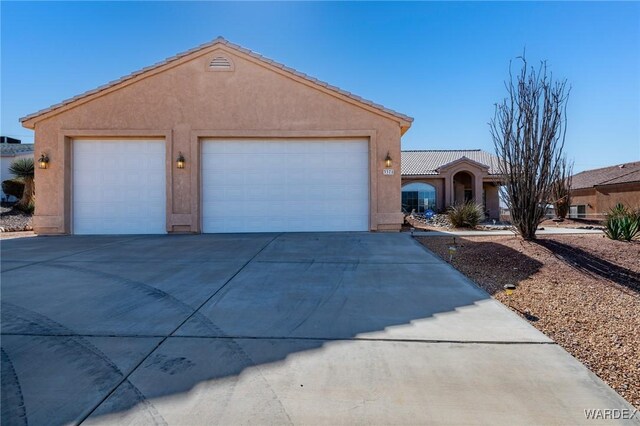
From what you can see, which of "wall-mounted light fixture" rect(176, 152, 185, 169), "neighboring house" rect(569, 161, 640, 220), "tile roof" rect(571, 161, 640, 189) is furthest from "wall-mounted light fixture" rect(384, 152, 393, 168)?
Answer: "tile roof" rect(571, 161, 640, 189)

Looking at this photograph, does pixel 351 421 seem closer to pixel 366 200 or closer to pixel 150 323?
pixel 150 323

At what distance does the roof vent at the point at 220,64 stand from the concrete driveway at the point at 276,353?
7.96 meters

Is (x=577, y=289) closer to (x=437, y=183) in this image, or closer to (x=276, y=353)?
(x=276, y=353)

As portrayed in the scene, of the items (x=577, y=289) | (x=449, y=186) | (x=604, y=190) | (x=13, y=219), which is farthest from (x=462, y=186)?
(x=13, y=219)

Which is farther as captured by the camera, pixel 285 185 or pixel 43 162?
pixel 285 185

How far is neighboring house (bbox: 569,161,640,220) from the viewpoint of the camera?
23.3 metres

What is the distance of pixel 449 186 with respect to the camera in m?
22.5

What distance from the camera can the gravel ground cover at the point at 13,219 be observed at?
14.2 meters

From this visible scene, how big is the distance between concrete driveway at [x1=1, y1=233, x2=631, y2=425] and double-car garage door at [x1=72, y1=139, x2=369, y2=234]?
545 cm

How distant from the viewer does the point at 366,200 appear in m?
11.4

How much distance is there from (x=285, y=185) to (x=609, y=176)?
27.9 metres

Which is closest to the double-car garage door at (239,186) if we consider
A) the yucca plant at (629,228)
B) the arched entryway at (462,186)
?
the yucca plant at (629,228)

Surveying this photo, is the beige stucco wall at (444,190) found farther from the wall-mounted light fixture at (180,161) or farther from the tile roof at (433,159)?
the wall-mounted light fixture at (180,161)

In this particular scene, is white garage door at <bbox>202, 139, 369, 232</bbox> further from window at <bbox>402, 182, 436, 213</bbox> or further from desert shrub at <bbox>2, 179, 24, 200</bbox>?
desert shrub at <bbox>2, 179, 24, 200</bbox>
